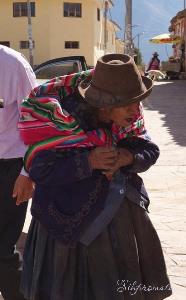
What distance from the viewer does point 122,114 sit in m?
2.44

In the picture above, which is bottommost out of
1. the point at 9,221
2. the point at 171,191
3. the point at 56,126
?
the point at 171,191

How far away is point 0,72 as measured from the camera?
3.12 meters

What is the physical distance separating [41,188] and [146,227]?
18.2 inches

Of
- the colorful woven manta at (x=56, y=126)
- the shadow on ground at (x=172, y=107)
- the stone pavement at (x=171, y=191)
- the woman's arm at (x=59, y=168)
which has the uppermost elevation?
the colorful woven manta at (x=56, y=126)

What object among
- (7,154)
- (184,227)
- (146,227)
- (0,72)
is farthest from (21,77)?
(184,227)

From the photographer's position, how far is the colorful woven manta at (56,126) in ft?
7.98

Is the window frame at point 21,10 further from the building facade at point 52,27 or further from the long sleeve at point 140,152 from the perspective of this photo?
the long sleeve at point 140,152

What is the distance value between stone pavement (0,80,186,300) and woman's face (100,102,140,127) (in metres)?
0.85

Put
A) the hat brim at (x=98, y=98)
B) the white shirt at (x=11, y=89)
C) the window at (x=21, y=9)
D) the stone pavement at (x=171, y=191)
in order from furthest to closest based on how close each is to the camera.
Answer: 1. the window at (x=21, y=9)
2. the stone pavement at (x=171, y=191)
3. the white shirt at (x=11, y=89)
4. the hat brim at (x=98, y=98)

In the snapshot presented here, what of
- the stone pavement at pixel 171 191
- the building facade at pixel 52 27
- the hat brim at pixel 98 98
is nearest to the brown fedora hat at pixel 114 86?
the hat brim at pixel 98 98

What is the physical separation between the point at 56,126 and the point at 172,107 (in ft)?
47.2

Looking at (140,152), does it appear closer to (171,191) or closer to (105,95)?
(105,95)

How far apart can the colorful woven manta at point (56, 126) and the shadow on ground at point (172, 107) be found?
4.48m

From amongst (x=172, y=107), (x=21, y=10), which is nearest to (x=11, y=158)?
(x=172, y=107)
